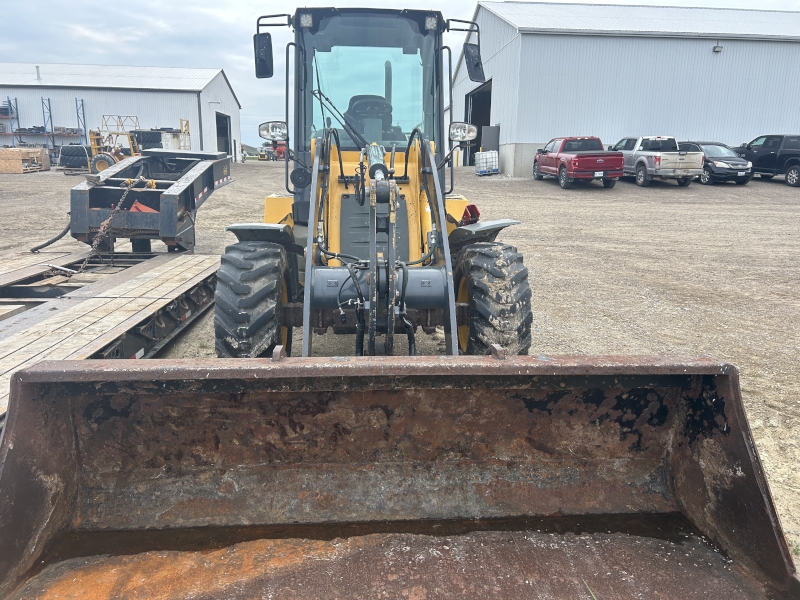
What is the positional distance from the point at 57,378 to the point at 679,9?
3639 centimetres

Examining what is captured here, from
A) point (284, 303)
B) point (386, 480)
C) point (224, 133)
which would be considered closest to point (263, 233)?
point (284, 303)

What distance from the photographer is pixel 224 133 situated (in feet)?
158

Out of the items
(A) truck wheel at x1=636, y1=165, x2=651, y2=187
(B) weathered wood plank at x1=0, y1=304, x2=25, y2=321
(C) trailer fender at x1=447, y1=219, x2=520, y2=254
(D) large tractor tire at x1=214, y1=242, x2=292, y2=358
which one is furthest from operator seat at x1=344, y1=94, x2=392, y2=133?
(A) truck wheel at x1=636, y1=165, x2=651, y2=187

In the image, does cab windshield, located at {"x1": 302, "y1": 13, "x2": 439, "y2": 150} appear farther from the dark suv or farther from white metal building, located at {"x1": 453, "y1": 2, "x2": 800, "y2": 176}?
white metal building, located at {"x1": 453, "y1": 2, "x2": 800, "y2": 176}

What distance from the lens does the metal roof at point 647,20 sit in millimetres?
24703

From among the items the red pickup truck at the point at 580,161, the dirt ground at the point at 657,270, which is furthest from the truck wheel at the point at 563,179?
the dirt ground at the point at 657,270

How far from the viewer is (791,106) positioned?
25766 mm

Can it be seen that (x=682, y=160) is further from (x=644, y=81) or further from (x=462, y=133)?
(x=462, y=133)

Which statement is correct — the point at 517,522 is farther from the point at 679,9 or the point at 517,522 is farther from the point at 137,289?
the point at 679,9

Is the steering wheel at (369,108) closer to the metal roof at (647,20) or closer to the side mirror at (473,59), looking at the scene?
the side mirror at (473,59)

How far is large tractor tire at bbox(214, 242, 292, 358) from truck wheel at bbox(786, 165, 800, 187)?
939 inches

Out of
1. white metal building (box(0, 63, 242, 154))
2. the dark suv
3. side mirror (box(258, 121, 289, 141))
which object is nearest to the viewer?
side mirror (box(258, 121, 289, 141))

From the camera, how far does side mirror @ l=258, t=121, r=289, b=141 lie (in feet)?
15.8

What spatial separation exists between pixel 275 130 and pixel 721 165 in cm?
2129
